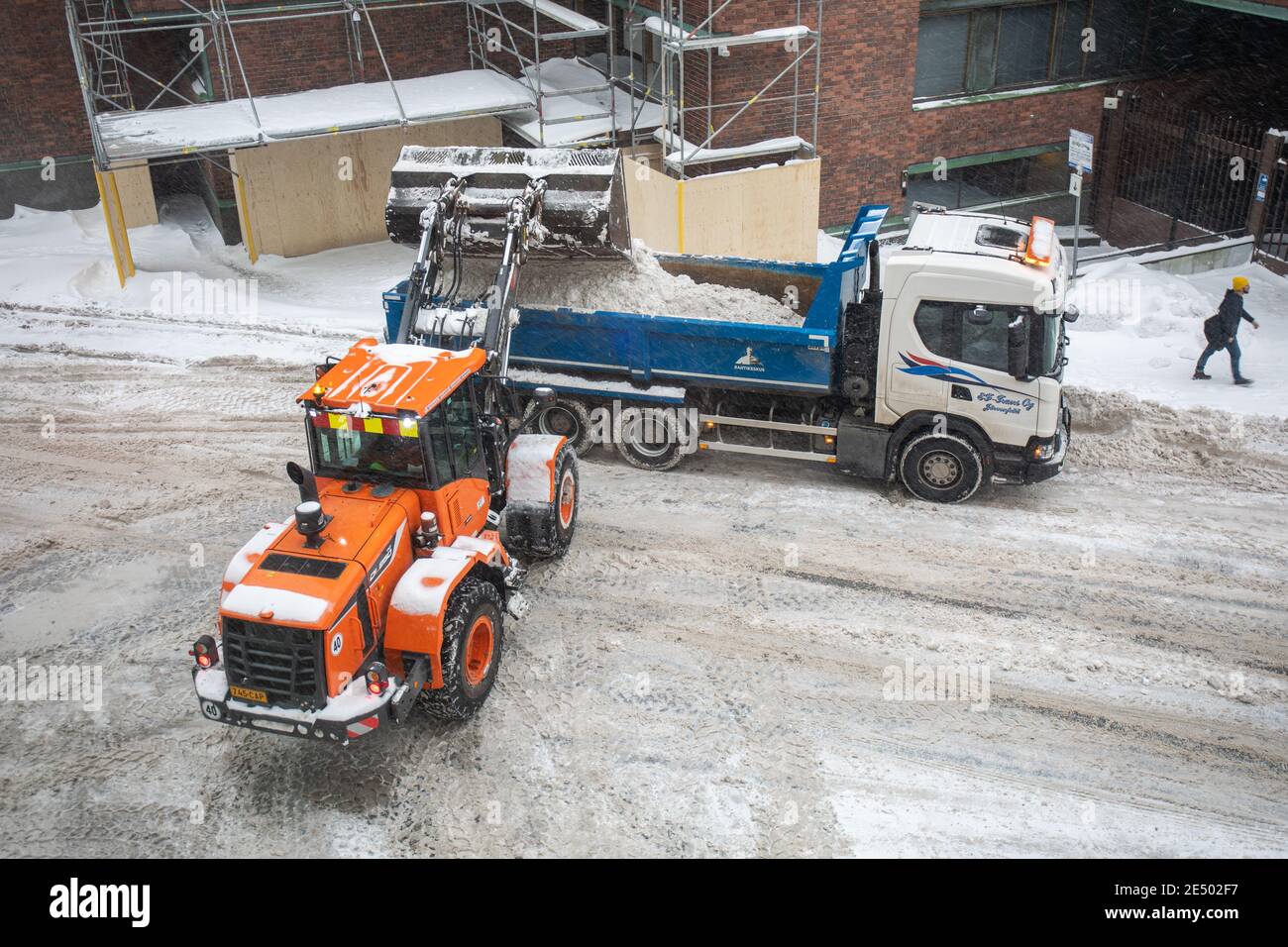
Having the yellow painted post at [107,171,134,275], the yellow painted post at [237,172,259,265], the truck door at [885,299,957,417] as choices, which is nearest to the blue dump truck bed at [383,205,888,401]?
the truck door at [885,299,957,417]

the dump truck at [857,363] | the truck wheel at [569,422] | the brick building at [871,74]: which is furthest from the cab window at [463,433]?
the brick building at [871,74]

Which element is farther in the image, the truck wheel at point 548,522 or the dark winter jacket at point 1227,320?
the dark winter jacket at point 1227,320

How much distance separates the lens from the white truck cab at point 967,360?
33.2 feet

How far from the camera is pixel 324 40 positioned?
18453mm

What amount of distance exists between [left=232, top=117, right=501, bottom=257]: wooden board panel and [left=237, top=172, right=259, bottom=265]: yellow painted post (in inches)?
2.8

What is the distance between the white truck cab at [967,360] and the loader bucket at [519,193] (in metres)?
2.81

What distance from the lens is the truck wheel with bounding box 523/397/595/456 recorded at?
11.9m

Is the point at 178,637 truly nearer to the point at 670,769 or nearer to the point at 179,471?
the point at 179,471

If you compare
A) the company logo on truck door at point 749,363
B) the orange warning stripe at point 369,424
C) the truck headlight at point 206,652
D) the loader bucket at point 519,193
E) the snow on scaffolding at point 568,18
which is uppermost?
the snow on scaffolding at point 568,18

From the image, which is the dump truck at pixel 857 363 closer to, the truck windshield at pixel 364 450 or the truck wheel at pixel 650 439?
the truck wheel at pixel 650 439

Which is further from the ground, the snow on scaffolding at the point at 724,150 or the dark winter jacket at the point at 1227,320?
the snow on scaffolding at the point at 724,150

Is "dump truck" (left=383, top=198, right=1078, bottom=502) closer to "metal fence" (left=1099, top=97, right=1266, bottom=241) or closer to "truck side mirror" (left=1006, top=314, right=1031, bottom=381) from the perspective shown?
"truck side mirror" (left=1006, top=314, right=1031, bottom=381)

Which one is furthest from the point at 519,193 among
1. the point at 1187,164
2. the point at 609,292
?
the point at 1187,164

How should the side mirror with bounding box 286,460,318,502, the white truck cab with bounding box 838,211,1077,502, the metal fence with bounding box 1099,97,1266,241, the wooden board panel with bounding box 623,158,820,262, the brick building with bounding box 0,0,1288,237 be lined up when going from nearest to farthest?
the side mirror with bounding box 286,460,318,502 < the white truck cab with bounding box 838,211,1077,502 < the wooden board panel with bounding box 623,158,820,262 < the brick building with bounding box 0,0,1288,237 < the metal fence with bounding box 1099,97,1266,241
